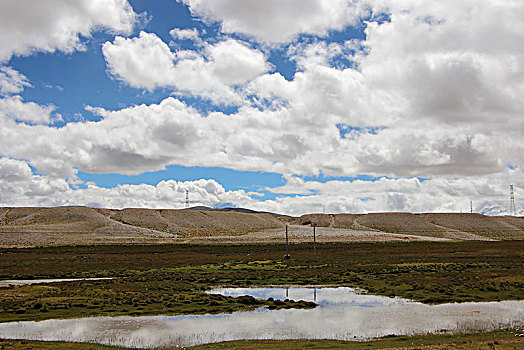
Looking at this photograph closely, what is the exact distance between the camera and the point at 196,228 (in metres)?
167

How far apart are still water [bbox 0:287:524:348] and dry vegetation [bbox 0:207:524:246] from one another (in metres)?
87.5

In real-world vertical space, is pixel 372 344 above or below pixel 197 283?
below

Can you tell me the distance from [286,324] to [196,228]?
144430mm

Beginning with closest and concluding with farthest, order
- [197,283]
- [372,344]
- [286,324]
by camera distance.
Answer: [372,344] < [286,324] < [197,283]

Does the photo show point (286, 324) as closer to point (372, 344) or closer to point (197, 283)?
point (372, 344)

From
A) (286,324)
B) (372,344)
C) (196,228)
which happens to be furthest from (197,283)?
(196,228)

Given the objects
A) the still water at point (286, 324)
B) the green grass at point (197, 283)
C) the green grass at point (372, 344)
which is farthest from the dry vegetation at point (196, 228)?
the green grass at point (372, 344)

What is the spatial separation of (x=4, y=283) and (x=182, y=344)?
3041 centimetres

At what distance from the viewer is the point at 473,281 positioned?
40438 mm

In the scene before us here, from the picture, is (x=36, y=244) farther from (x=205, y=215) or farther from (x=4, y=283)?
(x=205, y=215)

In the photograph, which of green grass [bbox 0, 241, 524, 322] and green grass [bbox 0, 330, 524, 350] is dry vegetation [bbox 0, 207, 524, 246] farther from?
green grass [bbox 0, 330, 524, 350]

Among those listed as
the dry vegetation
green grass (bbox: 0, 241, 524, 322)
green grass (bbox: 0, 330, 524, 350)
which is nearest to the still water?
green grass (bbox: 0, 330, 524, 350)

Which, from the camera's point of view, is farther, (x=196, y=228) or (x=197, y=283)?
(x=196, y=228)

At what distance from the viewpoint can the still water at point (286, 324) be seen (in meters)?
22.1
